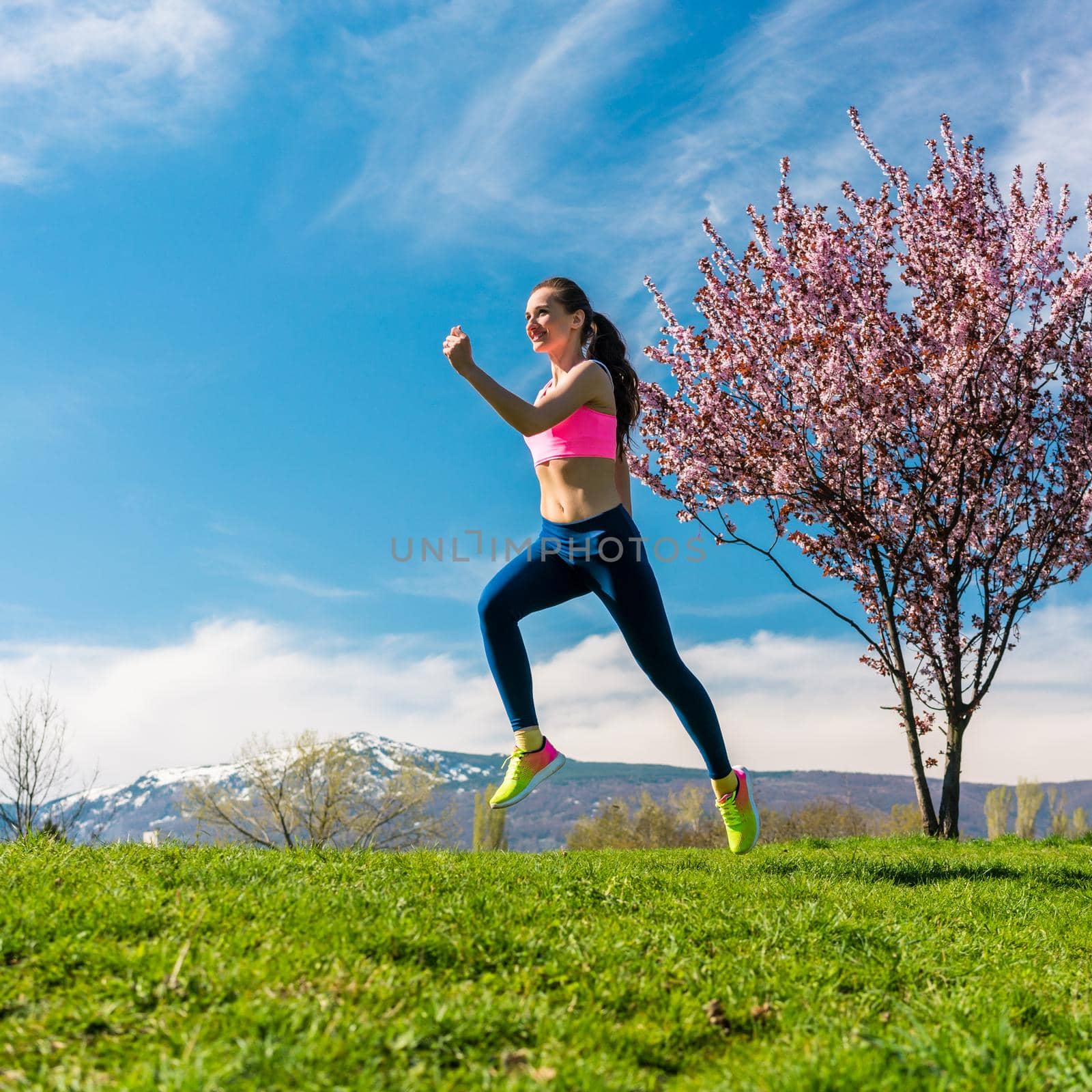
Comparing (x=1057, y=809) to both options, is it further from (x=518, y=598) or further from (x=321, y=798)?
(x=518, y=598)

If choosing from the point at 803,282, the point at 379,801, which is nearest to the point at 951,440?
the point at 803,282

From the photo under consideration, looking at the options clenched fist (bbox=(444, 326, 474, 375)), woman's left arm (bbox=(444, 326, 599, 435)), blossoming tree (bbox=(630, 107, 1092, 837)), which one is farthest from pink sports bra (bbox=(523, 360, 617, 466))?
blossoming tree (bbox=(630, 107, 1092, 837))

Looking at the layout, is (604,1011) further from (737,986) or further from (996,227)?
(996,227)

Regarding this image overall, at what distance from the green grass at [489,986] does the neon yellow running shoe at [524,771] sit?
26.9 inches

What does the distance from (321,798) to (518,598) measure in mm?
35208

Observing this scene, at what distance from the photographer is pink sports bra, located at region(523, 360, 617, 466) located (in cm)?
552

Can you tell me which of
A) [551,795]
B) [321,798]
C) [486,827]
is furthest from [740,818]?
[551,795]

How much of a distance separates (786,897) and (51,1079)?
3.81 metres

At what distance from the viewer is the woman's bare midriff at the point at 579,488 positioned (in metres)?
5.46

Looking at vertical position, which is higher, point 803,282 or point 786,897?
point 803,282

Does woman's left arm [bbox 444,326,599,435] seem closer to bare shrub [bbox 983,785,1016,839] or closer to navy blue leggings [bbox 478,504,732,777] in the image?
navy blue leggings [bbox 478,504,732,777]

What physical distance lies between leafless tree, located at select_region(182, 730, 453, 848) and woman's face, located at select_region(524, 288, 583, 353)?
110 ft

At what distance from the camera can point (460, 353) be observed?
476cm

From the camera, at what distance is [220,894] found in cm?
378
